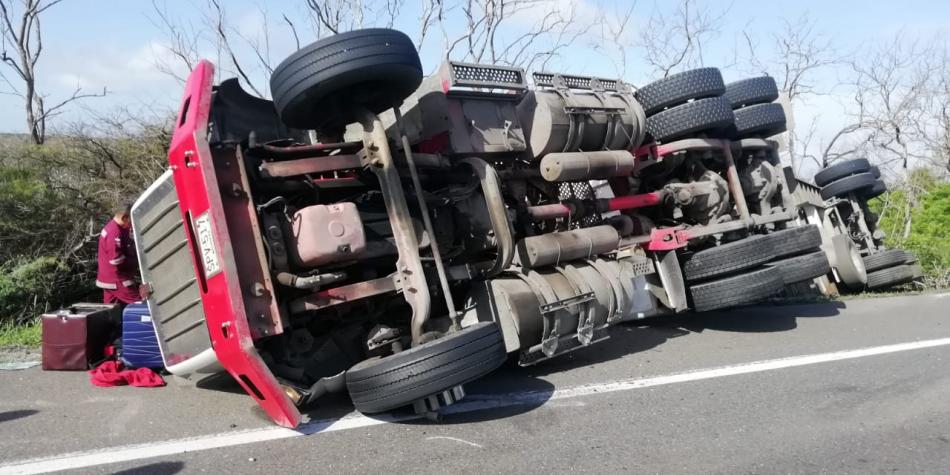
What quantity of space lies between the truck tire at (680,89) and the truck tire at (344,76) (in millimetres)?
2704

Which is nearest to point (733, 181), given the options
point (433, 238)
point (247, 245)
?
point (433, 238)

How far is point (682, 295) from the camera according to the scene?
531 centimetres

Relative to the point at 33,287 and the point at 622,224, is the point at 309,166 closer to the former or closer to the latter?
the point at 622,224

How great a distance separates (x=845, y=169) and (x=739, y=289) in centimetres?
490

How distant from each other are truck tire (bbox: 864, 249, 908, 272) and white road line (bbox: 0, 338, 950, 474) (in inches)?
148

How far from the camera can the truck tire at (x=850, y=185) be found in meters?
8.57

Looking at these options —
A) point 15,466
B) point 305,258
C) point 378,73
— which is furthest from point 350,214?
point 15,466

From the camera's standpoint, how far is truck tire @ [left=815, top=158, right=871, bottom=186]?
8.75 metres

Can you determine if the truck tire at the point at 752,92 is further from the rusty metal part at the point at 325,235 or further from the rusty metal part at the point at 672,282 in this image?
the rusty metal part at the point at 325,235

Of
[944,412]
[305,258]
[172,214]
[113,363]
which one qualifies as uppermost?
[172,214]

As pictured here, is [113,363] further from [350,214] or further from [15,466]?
[350,214]

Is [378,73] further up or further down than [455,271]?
further up

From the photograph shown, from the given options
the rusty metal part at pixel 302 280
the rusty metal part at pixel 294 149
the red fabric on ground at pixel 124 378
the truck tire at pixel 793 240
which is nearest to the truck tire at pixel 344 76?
the rusty metal part at pixel 294 149

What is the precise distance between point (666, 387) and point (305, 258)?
2256mm
